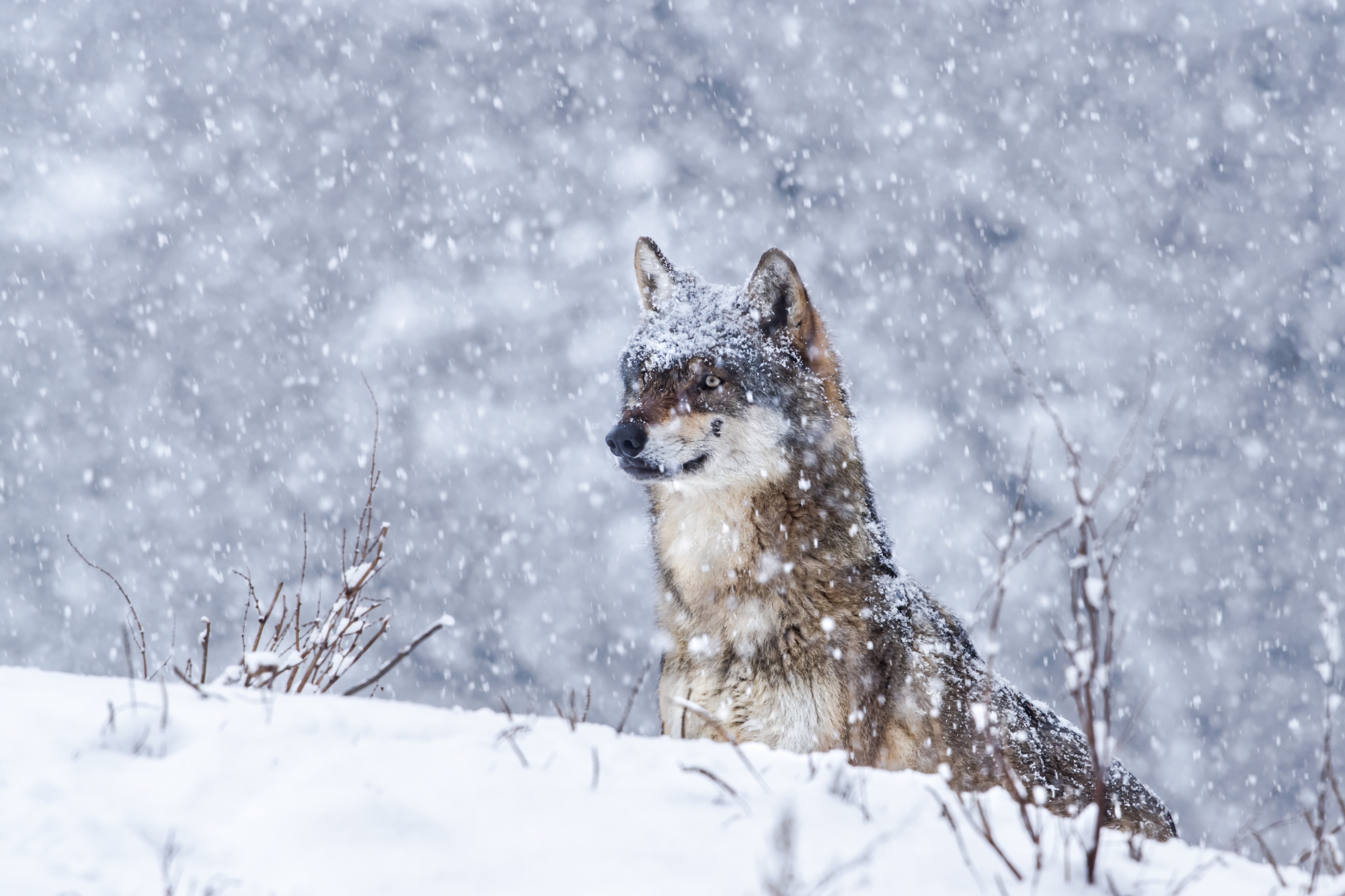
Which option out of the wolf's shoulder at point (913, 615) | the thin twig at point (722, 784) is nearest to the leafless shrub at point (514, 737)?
the thin twig at point (722, 784)

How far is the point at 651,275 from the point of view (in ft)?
18.7

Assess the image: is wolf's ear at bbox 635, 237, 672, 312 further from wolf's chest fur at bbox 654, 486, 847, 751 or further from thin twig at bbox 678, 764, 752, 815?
thin twig at bbox 678, 764, 752, 815

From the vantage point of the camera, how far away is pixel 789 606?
14.5 ft

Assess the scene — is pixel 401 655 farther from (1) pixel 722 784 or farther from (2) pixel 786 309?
(2) pixel 786 309

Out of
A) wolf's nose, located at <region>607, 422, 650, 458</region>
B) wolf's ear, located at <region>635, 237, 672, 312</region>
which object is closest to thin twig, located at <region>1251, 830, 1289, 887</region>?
wolf's nose, located at <region>607, 422, 650, 458</region>

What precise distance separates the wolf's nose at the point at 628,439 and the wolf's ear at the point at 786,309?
1.00m

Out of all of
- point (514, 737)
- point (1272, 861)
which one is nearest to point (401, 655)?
point (514, 737)

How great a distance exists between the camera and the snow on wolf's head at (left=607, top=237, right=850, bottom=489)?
15.5 feet

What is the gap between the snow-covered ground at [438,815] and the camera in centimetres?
174

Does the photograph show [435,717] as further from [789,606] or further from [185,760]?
[789,606]

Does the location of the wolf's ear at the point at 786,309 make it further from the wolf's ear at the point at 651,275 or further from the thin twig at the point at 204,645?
the thin twig at the point at 204,645

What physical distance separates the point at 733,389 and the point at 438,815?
10.7ft

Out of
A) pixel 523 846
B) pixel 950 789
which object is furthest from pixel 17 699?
pixel 950 789

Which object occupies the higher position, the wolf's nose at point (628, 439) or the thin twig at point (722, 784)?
the wolf's nose at point (628, 439)
